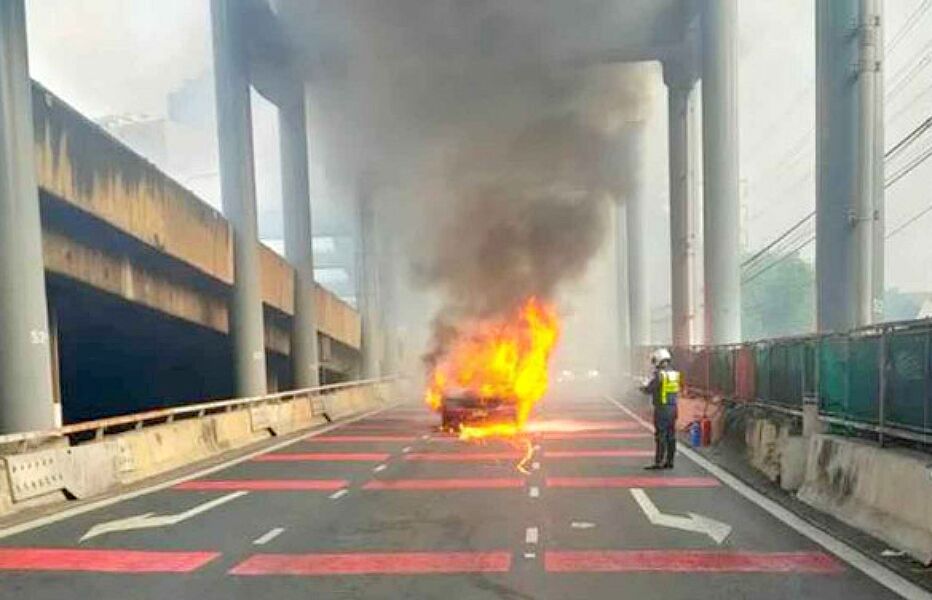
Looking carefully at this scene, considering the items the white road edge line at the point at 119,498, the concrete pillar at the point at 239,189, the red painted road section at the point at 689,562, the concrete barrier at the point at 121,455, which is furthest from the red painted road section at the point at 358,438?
the red painted road section at the point at 689,562

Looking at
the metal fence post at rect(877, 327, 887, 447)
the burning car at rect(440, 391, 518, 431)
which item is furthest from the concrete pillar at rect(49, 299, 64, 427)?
the metal fence post at rect(877, 327, 887, 447)

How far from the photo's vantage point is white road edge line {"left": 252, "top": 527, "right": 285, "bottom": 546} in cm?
857

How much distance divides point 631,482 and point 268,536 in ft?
16.8

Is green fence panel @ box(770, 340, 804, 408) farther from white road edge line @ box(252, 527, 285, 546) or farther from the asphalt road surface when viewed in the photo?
white road edge line @ box(252, 527, 285, 546)

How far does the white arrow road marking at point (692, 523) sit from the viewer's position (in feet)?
28.4

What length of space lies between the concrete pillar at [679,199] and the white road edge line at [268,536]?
88.6 feet

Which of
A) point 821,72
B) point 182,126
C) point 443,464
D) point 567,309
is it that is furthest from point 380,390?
point 182,126

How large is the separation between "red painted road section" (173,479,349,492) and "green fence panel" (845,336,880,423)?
6158 mm

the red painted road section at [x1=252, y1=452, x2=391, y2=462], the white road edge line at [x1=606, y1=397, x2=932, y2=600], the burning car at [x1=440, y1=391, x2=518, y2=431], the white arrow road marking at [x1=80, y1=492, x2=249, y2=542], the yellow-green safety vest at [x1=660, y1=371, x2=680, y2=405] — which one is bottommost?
the white road edge line at [x1=606, y1=397, x2=932, y2=600]

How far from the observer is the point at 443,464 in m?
14.7

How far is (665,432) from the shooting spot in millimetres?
13617

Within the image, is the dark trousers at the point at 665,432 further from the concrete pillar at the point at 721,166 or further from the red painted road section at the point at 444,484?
the concrete pillar at the point at 721,166

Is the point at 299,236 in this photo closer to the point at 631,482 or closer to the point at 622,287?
the point at 631,482

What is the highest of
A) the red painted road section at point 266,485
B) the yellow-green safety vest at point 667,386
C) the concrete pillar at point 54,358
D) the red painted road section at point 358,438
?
the concrete pillar at point 54,358
